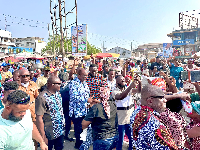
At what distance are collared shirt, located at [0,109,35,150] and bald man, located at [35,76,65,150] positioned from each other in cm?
84

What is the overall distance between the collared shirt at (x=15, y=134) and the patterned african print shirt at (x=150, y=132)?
4.06 ft

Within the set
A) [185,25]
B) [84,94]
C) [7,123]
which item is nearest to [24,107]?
[7,123]

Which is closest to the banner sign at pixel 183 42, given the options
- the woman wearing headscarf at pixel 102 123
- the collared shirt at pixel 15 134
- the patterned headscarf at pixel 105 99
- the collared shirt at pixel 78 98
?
the collared shirt at pixel 78 98

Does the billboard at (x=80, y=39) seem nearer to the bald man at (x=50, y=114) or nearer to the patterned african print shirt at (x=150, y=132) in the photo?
the bald man at (x=50, y=114)

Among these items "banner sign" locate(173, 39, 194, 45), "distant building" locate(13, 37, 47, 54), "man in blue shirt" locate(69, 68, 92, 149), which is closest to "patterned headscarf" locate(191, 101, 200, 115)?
"man in blue shirt" locate(69, 68, 92, 149)

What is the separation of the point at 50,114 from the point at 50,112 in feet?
0.11

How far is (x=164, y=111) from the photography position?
2.10 metres

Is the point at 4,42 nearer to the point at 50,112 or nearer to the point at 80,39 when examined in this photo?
the point at 80,39

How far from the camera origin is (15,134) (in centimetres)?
218

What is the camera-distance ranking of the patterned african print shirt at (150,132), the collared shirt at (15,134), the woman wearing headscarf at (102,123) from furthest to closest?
the woman wearing headscarf at (102,123) → the collared shirt at (15,134) → the patterned african print shirt at (150,132)

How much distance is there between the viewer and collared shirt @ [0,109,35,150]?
2.10 metres

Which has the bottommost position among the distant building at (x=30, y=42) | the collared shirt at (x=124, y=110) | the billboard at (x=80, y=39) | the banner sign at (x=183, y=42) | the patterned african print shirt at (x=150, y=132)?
the collared shirt at (x=124, y=110)

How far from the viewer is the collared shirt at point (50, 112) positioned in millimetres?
3296

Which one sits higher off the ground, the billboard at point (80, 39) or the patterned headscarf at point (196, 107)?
the billboard at point (80, 39)
